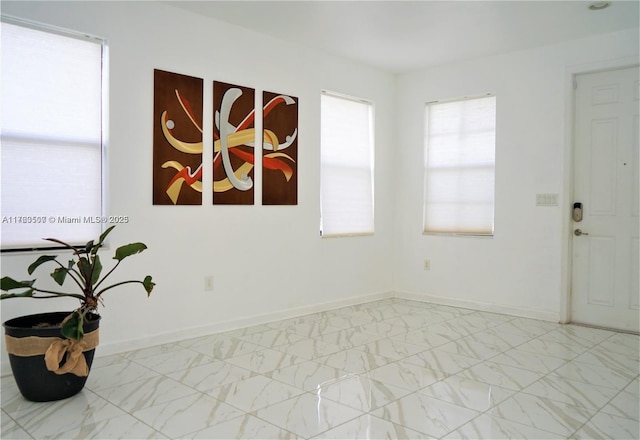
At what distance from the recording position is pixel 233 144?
13.4 feet

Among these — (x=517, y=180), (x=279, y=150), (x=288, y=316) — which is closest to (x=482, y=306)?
(x=517, y=180)

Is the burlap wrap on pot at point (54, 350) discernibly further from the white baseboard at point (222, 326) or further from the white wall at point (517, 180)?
the white wall at point (517, 180)

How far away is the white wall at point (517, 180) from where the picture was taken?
4477 millimetres

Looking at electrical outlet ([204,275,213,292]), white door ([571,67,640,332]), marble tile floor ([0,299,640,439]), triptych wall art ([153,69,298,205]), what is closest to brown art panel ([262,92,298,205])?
triptych wall art ([153,69,298,205])

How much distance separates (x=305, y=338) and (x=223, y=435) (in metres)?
1.68

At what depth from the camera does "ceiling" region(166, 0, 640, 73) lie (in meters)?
3.69

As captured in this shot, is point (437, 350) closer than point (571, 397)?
No

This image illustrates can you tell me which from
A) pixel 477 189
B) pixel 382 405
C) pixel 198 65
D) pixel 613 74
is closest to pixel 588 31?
pixel 613 74

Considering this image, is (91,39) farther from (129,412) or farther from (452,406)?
(452,406)


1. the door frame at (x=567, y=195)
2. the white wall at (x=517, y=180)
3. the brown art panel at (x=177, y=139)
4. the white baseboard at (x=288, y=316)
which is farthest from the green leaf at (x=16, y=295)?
the door frame at (x=567, y=195)

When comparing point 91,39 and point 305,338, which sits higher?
point 91,39

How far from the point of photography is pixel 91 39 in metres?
3.35

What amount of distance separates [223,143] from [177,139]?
405 millimetres

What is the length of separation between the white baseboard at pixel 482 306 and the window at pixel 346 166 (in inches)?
35.4
